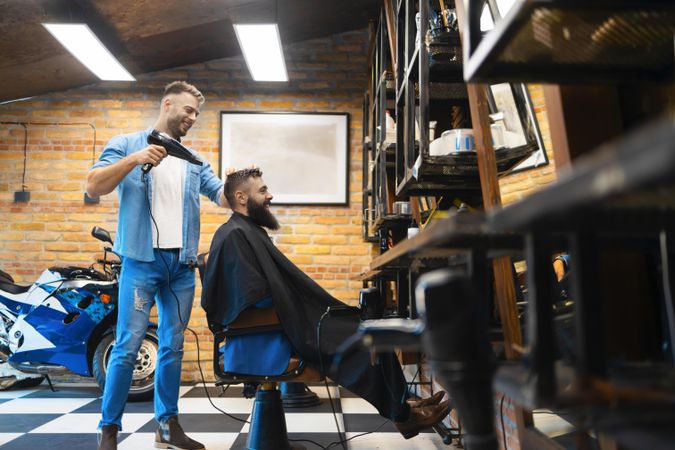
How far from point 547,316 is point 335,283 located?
419 cm

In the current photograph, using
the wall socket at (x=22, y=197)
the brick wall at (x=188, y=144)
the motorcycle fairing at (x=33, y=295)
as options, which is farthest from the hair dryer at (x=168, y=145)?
the wall socket at (x=22, y=197)

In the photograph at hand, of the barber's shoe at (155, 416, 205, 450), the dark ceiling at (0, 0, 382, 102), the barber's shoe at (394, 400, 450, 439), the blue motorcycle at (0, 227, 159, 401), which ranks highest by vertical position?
the dark ceiling at (0, 0, 382, 102)

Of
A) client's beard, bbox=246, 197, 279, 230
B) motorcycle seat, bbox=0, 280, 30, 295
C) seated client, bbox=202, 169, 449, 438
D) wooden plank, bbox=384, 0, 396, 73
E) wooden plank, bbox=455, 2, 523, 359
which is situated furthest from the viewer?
motorcycle seat, bbox=0, 280, 30, 295

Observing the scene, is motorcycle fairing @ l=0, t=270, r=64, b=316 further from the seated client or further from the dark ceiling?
the seated client

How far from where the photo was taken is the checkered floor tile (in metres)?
2.60

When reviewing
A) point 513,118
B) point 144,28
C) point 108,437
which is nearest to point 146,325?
point 108,437

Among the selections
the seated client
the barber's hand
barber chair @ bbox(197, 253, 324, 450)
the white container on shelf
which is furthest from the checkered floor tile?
the white container on shelf

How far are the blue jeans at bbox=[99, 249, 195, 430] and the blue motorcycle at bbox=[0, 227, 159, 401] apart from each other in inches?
53.2

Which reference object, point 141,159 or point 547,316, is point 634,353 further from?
point 141,159

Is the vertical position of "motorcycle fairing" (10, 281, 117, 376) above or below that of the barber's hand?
below

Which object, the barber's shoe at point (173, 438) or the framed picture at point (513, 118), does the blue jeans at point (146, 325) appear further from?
the framed picture at point (513, 118)

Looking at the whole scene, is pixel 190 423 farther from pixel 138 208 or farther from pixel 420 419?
pixel 420 419

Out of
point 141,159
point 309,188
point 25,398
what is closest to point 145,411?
point 25,398

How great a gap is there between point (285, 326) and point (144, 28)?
311 cm
